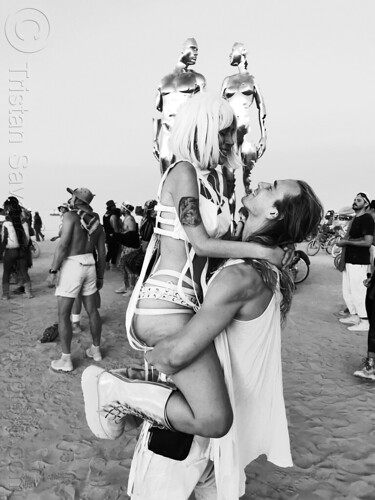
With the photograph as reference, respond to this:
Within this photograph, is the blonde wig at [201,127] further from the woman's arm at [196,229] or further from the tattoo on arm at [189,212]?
the tattoo on arm at [189,212]

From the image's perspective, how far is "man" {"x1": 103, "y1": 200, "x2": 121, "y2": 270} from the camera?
9.19 m

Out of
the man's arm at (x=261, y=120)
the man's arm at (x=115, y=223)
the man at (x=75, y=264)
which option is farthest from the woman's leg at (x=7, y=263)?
the man's arm at (x=261, y=120)

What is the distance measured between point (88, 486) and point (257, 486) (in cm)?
107

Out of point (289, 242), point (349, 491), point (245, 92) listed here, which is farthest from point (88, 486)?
point (245, 92)

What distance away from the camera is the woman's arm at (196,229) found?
141 centimetres

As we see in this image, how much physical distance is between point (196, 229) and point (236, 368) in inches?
21.1

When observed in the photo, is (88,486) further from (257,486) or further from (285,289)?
(285,289)

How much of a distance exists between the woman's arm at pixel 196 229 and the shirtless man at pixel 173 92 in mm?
4033

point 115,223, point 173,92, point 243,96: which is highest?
point 243,96

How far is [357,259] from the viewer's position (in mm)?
5719

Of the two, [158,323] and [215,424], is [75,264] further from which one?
[215,424]

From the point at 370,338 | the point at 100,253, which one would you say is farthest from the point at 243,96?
the point at 370,338

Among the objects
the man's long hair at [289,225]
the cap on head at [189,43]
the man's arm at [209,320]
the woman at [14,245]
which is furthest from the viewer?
the woman at [14,245]

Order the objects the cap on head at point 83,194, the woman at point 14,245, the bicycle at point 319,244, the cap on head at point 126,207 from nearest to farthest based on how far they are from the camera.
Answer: the cap on head at point 83,194
the woman at point 14,245
the cap on head at point 126,207
the bicycle at point 319,244
